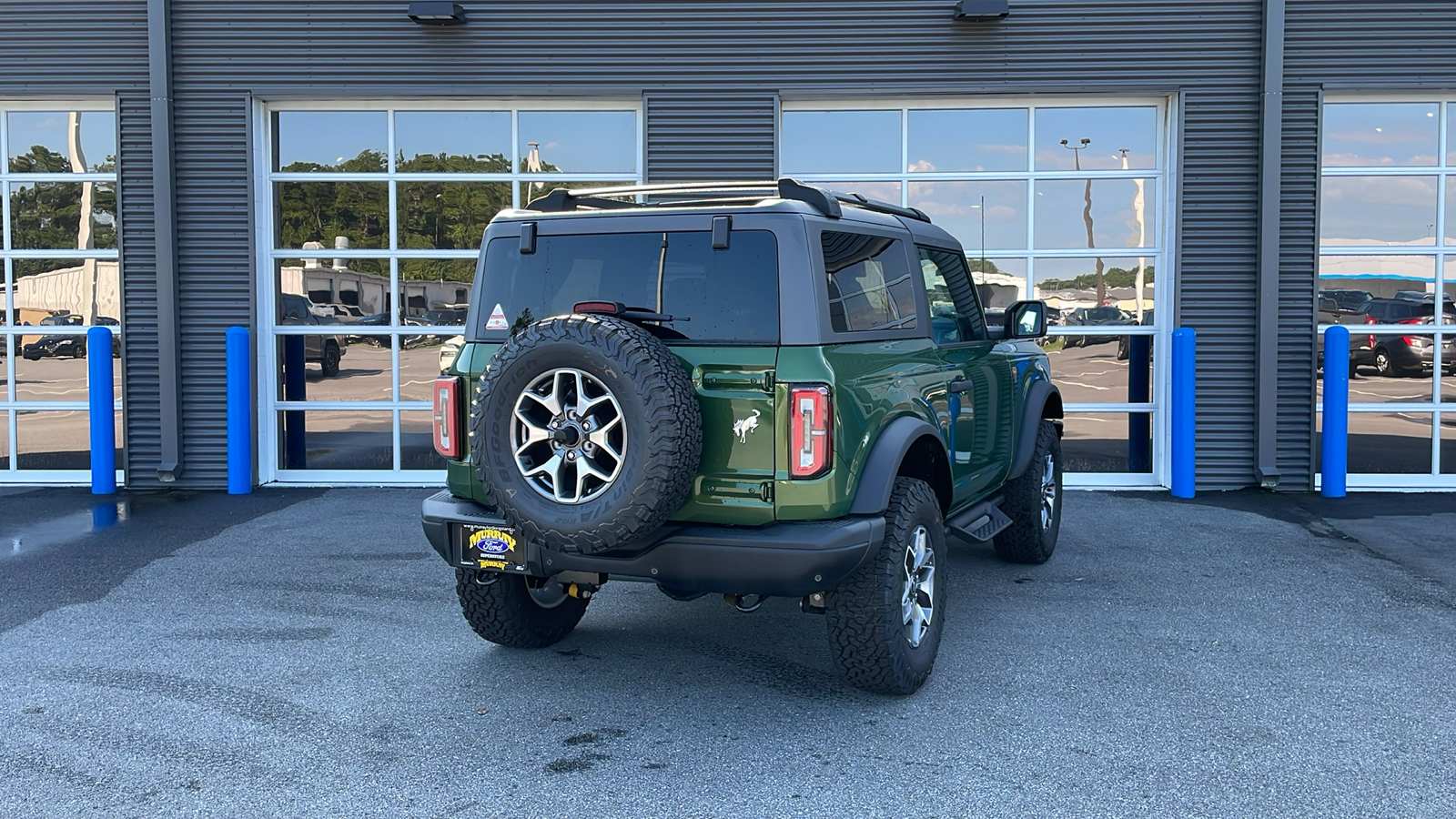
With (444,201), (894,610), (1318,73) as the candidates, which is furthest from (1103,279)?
(894,610)

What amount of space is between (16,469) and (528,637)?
7340 mm

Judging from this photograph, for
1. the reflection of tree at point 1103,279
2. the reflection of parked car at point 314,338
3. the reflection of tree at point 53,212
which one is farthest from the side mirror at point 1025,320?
the reflection of tree at point 53,212

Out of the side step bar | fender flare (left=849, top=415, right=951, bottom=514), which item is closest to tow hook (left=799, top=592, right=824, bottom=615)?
fender flare (left=849, top=415, right=951, bottom=514)

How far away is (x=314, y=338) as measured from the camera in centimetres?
1022

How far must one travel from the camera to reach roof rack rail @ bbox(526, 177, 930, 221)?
4.62 metres

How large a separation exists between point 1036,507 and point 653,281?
3.14 m

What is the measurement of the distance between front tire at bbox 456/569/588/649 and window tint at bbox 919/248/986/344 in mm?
2072

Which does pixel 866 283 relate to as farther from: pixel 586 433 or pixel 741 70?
pixel 741 70

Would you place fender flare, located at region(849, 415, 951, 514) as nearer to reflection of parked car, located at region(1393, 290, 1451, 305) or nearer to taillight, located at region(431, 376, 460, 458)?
taillight, located at region(431, 376, 460, 458)

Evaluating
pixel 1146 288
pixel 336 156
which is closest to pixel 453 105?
pixel 336 156

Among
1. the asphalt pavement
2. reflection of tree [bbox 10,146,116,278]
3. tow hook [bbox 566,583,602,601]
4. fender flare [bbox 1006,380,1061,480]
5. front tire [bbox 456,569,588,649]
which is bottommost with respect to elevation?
the asphalt pavement

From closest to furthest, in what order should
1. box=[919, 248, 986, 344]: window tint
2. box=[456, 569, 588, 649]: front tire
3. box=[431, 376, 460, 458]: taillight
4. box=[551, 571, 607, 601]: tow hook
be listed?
box=[551, 571, 607, 601]: tow hook
box=[431, 376, 460, 458]: taillight
box=[456, 569, 588, 649]: front tire
box=[919, 248, 986, 344]: window tint

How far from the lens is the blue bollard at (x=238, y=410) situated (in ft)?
31.3

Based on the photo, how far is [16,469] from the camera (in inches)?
405
